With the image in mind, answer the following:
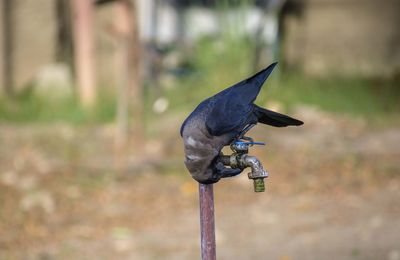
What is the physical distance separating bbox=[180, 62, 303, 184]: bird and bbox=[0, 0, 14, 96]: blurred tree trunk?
6407 mm

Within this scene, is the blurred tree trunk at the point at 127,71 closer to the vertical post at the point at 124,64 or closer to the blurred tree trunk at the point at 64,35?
the vertical post at the point at 124,64

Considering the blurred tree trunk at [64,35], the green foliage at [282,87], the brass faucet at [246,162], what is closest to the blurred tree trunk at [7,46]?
the blurred tree trunk at [64,35]

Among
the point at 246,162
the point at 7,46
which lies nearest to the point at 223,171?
the point at 246,162

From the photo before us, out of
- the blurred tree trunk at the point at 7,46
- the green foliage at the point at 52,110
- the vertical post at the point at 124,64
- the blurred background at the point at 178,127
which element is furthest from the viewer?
the blurred tree trunk at the point at 7,46

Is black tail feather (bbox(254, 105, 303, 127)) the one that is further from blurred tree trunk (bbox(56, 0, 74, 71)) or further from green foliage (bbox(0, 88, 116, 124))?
blurred tree trunk (bbox(56, 0, 74, 71))

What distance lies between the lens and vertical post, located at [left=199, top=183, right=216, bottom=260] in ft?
7.75

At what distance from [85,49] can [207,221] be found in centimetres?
610

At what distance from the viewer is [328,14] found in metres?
9.34

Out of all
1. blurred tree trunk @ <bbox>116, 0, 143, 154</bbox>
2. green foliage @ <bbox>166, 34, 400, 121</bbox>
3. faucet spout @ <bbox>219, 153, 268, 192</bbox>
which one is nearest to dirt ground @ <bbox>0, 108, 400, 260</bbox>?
blurred tree trunk @ <bbox>116, 0, 143, 154</bbox>

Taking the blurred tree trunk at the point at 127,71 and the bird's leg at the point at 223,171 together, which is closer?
the bird's leg at the point at 223,171

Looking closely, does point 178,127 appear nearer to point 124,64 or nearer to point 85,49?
point 124,64

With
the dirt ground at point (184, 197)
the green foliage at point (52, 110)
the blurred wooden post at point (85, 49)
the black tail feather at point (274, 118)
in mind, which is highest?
the blurred wooden post at point (85, 49)

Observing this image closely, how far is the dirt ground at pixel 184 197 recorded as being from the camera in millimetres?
5227

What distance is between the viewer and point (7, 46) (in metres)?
8.68
